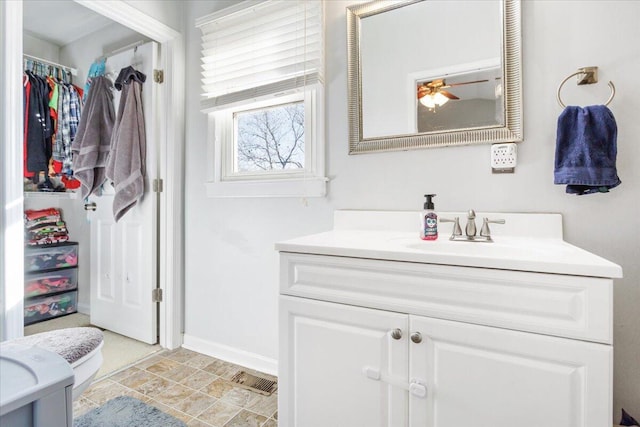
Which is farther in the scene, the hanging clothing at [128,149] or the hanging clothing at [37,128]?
the hanging clothing at [37,128]

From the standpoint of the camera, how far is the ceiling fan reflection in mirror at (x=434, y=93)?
4.62 feet

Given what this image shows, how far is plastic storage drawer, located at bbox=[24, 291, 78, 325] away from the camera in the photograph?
2.46 metres

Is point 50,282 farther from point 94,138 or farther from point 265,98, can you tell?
point 265,98

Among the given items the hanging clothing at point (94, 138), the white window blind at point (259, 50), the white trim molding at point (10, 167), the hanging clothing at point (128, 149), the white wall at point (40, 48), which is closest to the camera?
the white trim molding at point (10, 167)

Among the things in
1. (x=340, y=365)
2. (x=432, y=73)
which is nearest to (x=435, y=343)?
(x=340, y=365)

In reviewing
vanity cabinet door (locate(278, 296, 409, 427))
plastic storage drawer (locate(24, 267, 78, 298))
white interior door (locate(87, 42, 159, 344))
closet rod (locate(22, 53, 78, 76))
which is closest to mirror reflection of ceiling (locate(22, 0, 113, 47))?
closet rod (locate(22, 53, 78, 76))

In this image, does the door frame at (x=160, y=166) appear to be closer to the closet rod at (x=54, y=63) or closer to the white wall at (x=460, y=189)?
the white wall at (x=460, y=189)

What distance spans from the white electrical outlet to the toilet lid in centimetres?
146

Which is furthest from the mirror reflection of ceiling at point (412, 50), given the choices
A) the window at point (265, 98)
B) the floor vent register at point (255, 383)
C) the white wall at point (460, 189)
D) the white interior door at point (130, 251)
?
the white interior door at point (130, 251)

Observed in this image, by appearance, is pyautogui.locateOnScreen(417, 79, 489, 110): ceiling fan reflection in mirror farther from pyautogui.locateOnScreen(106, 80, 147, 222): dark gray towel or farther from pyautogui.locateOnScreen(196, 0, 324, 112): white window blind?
pyautogui.locateOnScreen(106, 80, 147, 222): dark gray towel

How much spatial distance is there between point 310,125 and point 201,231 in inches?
38.8

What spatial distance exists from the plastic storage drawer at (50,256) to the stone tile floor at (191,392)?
134cm

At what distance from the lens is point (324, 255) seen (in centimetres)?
105

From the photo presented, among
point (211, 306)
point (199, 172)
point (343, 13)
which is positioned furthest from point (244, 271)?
point (343, 13)
